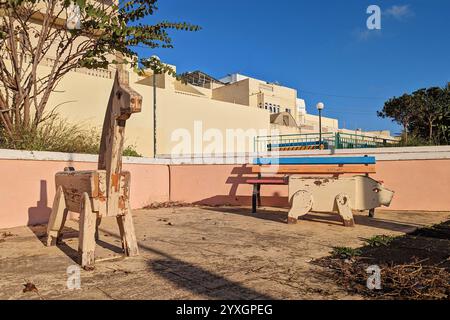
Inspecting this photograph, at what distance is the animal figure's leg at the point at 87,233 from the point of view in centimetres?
363

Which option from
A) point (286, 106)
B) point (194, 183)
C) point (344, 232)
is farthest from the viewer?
point (286, 106)

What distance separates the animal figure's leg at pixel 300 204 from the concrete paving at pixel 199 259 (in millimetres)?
189

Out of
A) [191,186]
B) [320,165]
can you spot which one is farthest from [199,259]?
[191,186]

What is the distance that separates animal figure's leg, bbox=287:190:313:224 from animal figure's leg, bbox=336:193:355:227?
0.46 metres

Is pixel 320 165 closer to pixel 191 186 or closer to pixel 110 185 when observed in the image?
pixel 191 186

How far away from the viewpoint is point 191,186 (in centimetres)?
996

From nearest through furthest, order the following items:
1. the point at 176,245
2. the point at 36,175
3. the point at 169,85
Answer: the point at 176,245, the point at 36,175, the point at 169,85

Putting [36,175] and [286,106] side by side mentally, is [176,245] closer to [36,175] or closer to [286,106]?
[36,175]

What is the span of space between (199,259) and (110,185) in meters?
1.27

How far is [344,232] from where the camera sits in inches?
215

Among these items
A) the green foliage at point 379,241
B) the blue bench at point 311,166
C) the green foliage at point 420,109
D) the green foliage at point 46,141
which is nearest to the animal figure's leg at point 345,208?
the green foliage at point 379,241

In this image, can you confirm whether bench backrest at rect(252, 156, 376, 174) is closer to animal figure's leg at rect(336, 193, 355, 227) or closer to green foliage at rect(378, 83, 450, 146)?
animal figure's leg at rect(336, 193, 355, 227)

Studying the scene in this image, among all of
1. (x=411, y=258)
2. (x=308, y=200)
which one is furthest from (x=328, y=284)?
(x=308, y=200)
